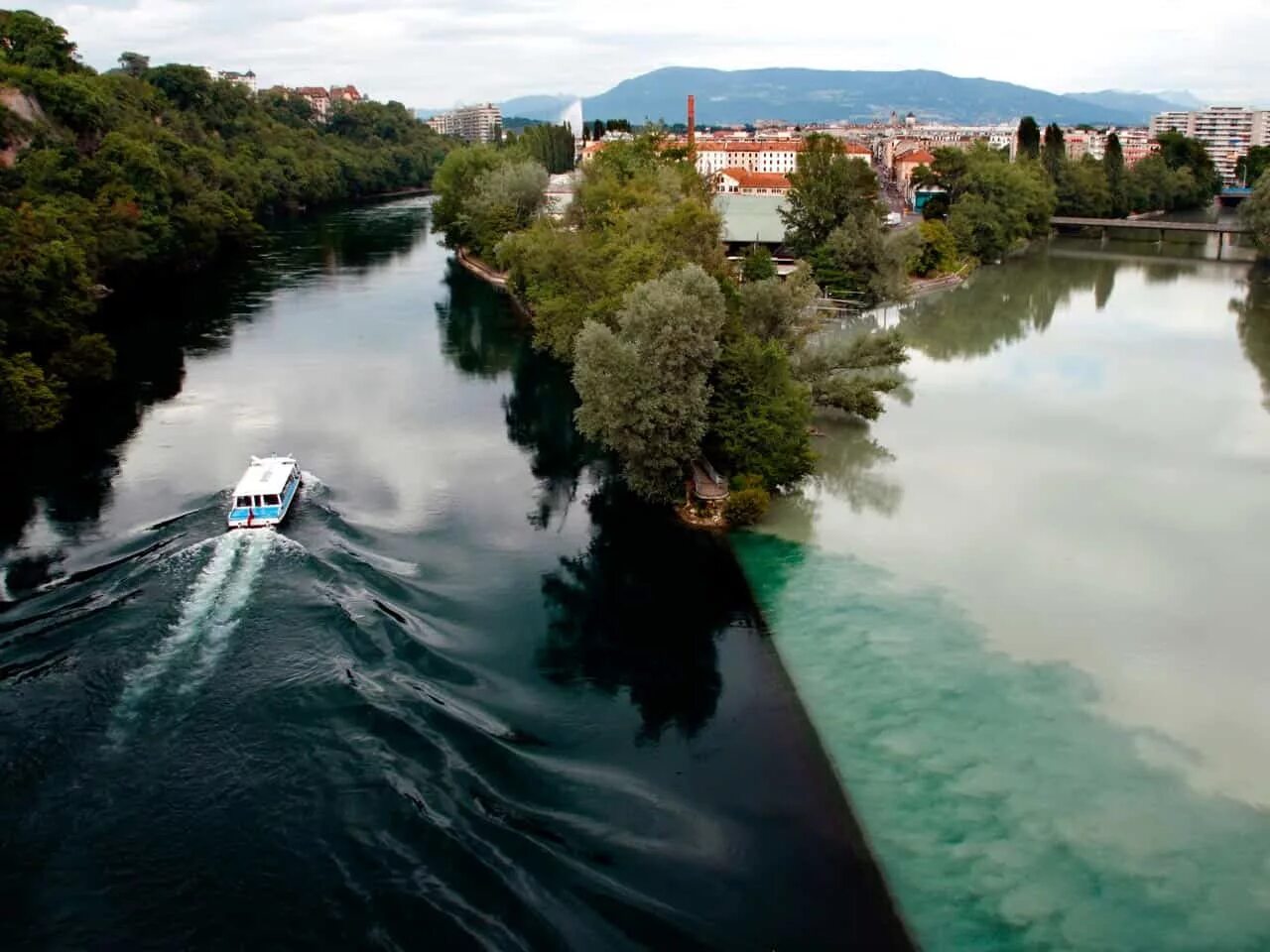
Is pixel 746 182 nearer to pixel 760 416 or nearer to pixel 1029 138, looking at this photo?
pixel 1029 138

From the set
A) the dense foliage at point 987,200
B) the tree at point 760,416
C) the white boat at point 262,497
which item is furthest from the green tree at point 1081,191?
the white boat at point 262,497

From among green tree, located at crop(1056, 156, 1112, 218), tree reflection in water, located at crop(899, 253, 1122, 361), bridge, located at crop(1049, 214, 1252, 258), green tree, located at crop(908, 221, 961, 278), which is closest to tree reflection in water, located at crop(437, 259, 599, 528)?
tree reflection in water, located at crop(899, 253, 1122, 361)

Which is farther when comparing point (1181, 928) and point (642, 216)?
point (642, 216)

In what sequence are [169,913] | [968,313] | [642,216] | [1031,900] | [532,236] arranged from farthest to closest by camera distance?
[968,313] → [532,236] → [642,216] → [1031,900] → [169,913]

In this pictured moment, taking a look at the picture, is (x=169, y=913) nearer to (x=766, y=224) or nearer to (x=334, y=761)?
(x=334, y=761)

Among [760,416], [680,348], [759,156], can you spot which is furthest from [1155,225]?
[759,156]

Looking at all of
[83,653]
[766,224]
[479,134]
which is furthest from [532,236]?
[479,134]
